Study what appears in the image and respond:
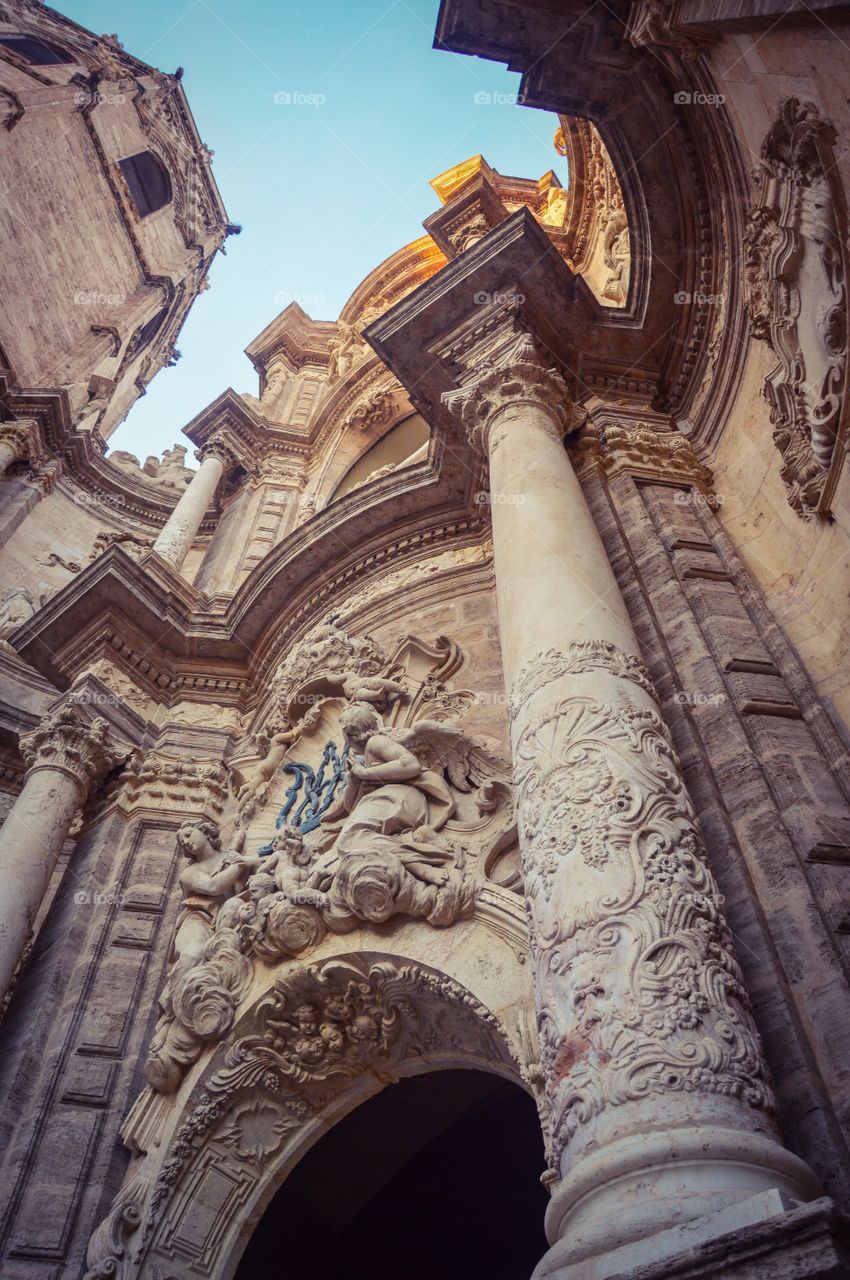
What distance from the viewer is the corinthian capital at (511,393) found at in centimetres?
695

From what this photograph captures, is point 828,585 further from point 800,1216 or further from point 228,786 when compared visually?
point 228,786

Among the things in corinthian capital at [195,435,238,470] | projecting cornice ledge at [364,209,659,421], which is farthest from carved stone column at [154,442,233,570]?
projecting cornice ledge at [364,209,659,421]

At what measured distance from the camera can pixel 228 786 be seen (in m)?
8.28

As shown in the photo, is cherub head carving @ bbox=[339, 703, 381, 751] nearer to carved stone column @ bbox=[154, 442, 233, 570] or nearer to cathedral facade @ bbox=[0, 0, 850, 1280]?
cathedral facade @ bbox=[0, 0, 850, 1280]

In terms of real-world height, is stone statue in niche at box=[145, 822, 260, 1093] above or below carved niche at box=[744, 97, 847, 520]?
below

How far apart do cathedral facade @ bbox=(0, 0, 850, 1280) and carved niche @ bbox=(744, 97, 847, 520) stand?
28mm

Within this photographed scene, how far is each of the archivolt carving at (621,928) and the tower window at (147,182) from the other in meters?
29.5

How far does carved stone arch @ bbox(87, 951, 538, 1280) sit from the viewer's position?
490 centimetres

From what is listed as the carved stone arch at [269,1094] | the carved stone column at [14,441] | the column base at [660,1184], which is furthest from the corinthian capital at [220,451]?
the column base at [660,1184]

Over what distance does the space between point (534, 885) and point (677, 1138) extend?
1181 mm

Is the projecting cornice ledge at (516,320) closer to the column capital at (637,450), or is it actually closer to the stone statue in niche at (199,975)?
the column capital at (637,450)

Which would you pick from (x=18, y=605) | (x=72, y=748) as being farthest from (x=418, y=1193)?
(x=18, y=605)

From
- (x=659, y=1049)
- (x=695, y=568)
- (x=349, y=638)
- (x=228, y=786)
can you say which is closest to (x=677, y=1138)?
(x=659, y=1049)

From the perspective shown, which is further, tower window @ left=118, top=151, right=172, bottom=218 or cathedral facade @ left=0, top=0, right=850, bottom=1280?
tower window @ left=118, top=151, right=172, bottom=218
